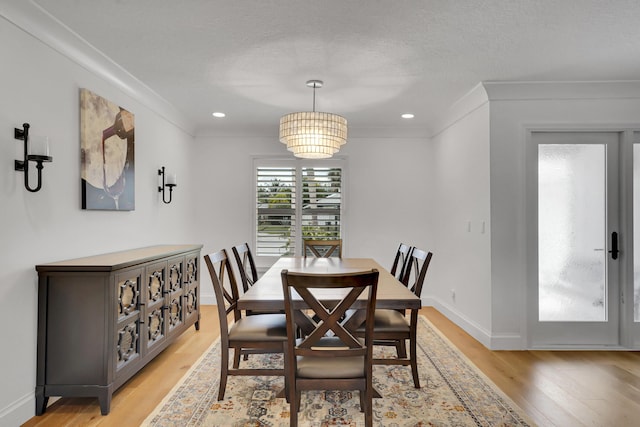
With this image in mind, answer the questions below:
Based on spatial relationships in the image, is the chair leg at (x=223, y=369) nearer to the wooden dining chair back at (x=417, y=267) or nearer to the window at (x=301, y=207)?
the wooden dining chair back at (x=417, y=267)

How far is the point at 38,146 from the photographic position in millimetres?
2279

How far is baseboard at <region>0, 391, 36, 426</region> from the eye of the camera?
2.13 metres

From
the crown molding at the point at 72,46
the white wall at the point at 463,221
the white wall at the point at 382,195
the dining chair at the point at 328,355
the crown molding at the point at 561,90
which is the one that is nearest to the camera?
the dining chair at the point at 328,355

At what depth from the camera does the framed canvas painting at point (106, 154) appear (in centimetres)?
289

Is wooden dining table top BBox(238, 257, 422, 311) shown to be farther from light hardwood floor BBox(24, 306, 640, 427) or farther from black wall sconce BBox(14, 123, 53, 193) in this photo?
black wall sconce BBox(14, 123, 53, 193)

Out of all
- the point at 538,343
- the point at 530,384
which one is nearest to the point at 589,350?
the point at 538,343

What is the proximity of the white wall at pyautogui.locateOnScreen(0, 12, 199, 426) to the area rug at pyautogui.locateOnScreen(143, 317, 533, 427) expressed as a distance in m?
0.84

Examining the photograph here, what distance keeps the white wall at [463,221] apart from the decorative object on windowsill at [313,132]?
157 centimetres

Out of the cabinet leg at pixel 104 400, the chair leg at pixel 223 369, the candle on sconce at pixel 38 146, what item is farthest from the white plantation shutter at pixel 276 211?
the candle on sconce at pixel 38 146

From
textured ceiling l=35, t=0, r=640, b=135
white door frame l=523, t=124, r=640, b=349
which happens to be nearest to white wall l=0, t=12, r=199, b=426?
textured ceiling l=35, t=0, r=640, b=135

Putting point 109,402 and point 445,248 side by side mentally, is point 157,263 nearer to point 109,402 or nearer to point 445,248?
point 109,402

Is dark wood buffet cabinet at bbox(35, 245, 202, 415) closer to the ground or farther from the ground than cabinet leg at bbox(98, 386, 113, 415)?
farther from the ground

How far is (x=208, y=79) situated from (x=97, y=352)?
2377 millimetres

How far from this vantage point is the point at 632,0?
87.2 inches
